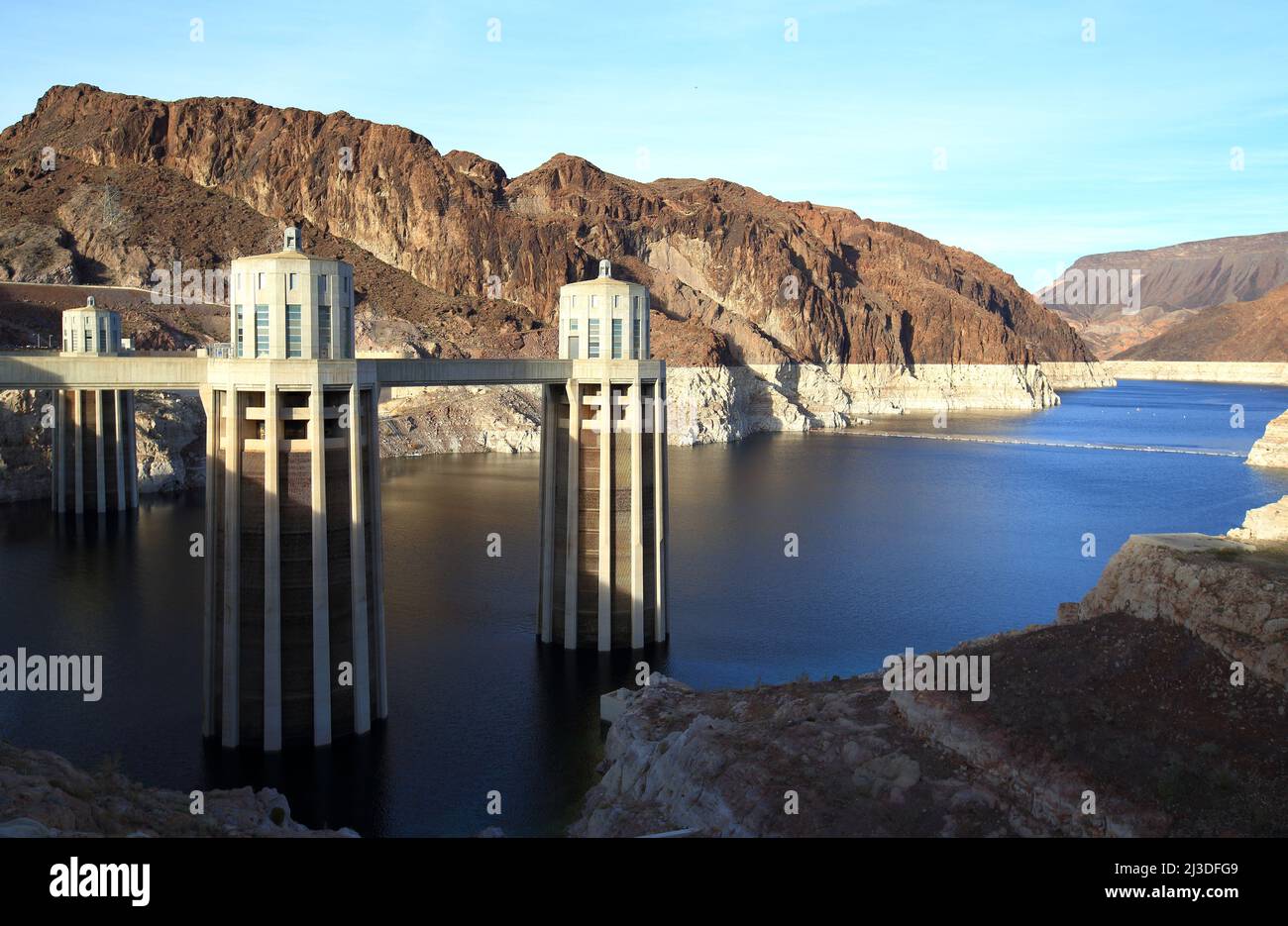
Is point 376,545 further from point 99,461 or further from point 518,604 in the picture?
point 99,461

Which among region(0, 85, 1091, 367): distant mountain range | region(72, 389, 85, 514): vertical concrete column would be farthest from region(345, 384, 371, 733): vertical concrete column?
region(0, 85, 1091, 367): distant mountain range

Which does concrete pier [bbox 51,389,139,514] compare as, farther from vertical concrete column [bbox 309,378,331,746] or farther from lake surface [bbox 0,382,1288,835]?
vertical concrete column [bbox 309,378,331,746]

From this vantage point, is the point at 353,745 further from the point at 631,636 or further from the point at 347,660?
the point at 631,636

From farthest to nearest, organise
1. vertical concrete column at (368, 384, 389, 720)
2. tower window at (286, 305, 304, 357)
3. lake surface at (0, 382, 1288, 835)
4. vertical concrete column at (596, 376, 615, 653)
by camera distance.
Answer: vertical concrete column at (596, 376, 615, 653) < vertical concrete column at (368, 384, 389, 720) < lake surface at (0, 382, 1288, 835) < tower window at (286, 305, 304, 357)

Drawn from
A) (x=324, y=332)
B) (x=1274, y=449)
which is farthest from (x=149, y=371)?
(x=1274, y=449)

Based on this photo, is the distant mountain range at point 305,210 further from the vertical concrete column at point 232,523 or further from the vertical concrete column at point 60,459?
the vertical concrete column at point 232,523

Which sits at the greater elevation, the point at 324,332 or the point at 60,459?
the point at 324,332
